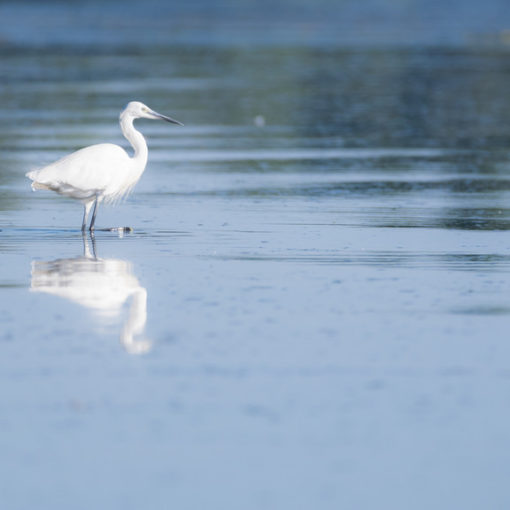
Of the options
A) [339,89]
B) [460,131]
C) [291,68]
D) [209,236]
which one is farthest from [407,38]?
[209,236]

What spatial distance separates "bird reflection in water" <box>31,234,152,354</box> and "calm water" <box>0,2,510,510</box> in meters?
0.03


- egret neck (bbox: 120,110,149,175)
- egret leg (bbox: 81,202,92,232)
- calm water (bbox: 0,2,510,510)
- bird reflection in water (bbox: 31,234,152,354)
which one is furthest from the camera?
egret neck (bbox: 120,110,149,175)

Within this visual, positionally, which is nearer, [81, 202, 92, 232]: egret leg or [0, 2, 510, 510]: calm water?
[0, 2, 510, 510]: calm water

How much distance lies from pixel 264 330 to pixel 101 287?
1928mm

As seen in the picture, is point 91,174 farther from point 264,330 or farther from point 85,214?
point 264,330

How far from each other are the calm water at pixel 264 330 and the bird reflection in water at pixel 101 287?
0.09ft

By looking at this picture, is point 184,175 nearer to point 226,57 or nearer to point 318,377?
point 318,377

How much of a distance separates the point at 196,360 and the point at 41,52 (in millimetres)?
40770

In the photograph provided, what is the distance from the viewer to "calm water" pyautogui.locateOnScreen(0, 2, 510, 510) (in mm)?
7051

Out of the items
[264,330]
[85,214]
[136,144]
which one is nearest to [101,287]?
[264,330]

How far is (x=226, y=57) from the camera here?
45.9 meters

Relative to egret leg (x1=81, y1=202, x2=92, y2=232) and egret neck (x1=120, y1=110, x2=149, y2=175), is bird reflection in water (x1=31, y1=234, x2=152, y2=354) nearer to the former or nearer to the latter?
egret leg (x1=81, y1=202, x2=92, y2=232)

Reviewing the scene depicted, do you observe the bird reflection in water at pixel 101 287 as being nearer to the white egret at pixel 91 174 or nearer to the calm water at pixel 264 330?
the calm water at pixel 264 330

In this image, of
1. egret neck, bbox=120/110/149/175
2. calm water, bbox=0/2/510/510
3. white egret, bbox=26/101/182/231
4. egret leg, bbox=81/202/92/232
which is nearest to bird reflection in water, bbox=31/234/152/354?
calm water, bbox=0/2/510/510
